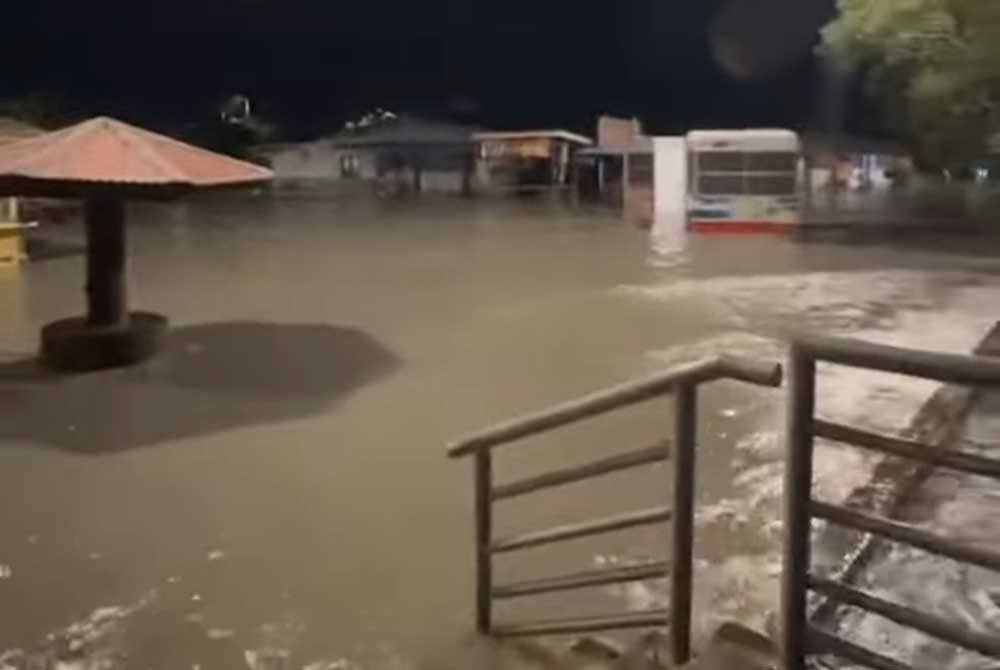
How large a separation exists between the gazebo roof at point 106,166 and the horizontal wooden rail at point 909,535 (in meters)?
6.87

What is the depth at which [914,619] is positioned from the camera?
9.55 feet

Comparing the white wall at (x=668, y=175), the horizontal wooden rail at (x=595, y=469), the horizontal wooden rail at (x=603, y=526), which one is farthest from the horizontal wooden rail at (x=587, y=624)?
the white wall at (x=668, y=175)

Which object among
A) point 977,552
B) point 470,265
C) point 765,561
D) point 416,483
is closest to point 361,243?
point 470,265

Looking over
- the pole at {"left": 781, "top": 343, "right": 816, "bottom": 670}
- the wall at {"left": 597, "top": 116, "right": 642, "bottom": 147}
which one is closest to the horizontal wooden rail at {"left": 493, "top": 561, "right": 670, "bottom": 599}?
the pole at {"left": 781, "top": 343, "right": 816, "bottom": 670}

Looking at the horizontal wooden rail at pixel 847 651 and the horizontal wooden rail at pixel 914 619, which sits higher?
the horizontal wooden rail at pixel 914 619

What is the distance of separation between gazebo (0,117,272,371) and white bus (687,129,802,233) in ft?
41.1

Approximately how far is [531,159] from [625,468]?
2845cm

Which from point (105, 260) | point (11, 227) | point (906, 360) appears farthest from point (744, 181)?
point (906, 360)

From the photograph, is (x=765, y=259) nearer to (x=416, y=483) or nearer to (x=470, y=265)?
(x=470, y=265)

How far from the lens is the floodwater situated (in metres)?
5.23

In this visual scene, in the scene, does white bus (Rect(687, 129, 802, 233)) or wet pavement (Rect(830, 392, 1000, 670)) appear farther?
white bus (Rect(687, 129, 802, 233))

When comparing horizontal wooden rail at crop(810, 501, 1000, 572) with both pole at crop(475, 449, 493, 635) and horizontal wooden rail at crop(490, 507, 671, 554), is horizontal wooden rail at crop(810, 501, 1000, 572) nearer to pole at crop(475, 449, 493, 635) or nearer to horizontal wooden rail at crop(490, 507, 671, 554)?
horizontal wooden rail at crop(490, 507, 671, 554)

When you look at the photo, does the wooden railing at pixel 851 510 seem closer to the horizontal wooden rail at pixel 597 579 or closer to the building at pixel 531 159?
the horizontal wooden rail at pixel 597 579

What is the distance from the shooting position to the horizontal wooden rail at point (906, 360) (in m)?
2.63
